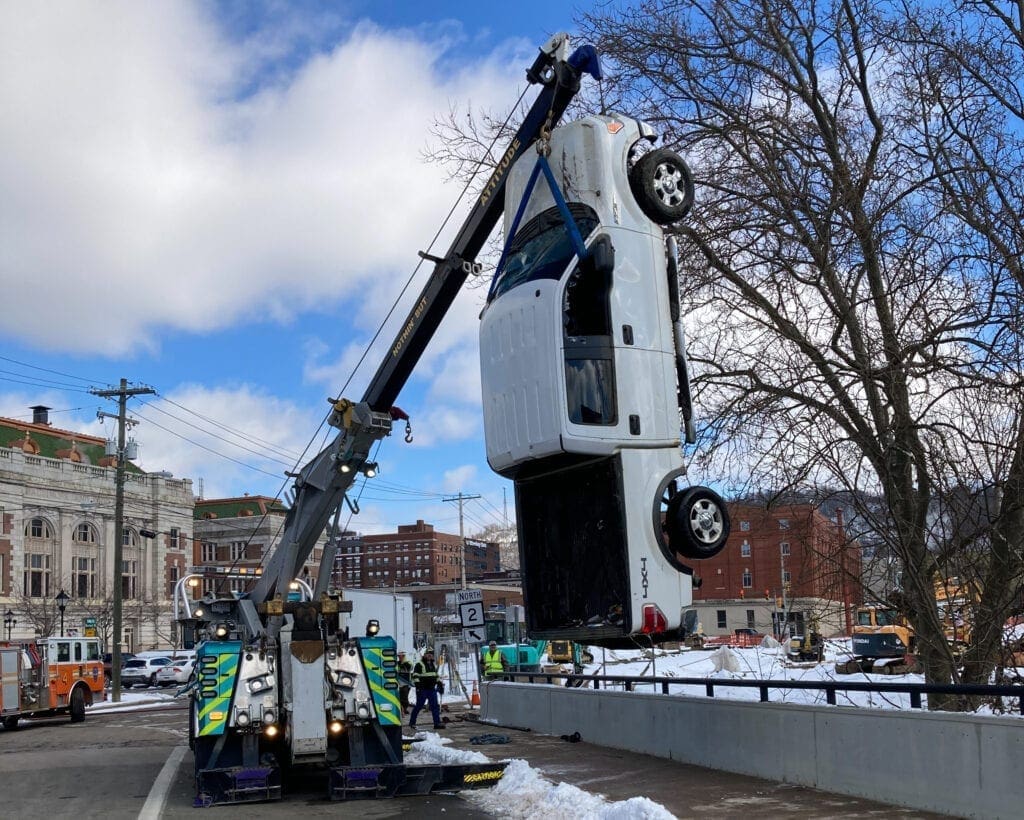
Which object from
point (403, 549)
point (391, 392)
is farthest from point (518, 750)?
point (403, 549)

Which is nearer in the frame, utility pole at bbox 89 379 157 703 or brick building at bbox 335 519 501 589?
utility pole at bbox 89 379 157 703

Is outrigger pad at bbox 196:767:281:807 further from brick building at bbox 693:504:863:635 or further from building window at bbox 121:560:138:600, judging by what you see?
building window at bbox 121:560:138:600

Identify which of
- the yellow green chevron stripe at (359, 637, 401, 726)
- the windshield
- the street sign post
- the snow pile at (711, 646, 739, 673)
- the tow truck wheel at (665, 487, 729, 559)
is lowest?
the snow pile at (711, 646, 739, 673)

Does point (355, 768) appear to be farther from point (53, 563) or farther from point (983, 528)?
point (53, 563)

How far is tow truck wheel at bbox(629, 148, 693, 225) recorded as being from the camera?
387 inches

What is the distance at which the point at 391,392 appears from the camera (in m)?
14.0

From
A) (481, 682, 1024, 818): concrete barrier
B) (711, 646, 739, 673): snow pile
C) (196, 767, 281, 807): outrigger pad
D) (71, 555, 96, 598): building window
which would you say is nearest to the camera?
(481, 682, 1024, 818): concrete barrier

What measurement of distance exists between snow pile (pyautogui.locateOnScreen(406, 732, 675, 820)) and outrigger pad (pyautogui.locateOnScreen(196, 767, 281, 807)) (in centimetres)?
221

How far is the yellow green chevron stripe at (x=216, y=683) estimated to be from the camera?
1172 centimetres

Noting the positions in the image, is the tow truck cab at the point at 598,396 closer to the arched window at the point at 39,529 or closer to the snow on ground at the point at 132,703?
the snow on ground at the point at 132,703

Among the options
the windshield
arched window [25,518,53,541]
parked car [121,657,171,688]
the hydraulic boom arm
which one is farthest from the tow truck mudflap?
arched window [25,518,53,541]

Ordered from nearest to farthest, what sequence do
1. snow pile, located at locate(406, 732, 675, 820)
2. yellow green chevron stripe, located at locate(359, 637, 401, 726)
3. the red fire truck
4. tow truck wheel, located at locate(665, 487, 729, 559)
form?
1. snow pile, located at locate(406, 732, 675, 820)
2. tow truck wheel, located at locate(665, 487, 729, 559)
3. yellow green chevron stripe, located at locate(359, 637, 401, 726)
4. the red fire truck

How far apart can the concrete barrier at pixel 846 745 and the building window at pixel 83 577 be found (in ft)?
220

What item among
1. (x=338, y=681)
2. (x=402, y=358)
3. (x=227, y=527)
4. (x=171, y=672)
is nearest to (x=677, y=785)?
(x=338, y=681)
